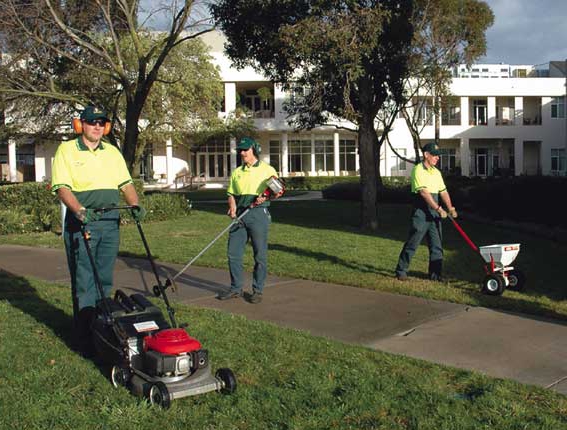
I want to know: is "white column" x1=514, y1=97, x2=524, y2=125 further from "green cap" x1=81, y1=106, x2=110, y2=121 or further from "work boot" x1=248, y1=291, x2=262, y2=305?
"green cap" x1=81, y1=106, x2=110, y2=121

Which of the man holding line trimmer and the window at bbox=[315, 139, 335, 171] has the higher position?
the window at bbox=[315, 139, 335, 171]

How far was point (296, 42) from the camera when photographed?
40.9 feet

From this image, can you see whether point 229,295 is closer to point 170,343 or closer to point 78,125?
point 78,125

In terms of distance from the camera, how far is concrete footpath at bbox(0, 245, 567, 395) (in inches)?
194

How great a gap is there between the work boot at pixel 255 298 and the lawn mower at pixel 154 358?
2.50 m

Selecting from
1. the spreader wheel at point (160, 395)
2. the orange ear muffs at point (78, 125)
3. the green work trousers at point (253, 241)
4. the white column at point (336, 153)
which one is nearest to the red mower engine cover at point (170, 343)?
the spreader wheel at point (160, 395)

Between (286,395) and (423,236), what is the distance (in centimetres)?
457

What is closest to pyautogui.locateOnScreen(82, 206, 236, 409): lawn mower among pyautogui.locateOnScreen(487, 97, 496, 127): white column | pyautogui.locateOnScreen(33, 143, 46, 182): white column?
pyautogui.locateOnScreen(33, 143, 46, 182): white column

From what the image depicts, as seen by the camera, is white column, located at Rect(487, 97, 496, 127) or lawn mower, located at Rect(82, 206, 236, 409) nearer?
lawn mower, located at Rect(82, 206, 236, 409)

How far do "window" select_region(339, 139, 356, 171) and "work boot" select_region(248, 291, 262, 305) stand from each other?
43.9m

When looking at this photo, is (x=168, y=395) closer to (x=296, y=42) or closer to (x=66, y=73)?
(x=296, y=42)

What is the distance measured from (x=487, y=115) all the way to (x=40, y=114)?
37451 mm

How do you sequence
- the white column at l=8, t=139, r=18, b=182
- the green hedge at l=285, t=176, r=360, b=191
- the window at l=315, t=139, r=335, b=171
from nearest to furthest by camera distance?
the green hedge at l=285, t=176, r=360, b=191, the white column at l=8, t=139, r=18, b=182, the window at l=315, t=139, r=335, b=171

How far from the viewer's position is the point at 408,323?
6.13 m
